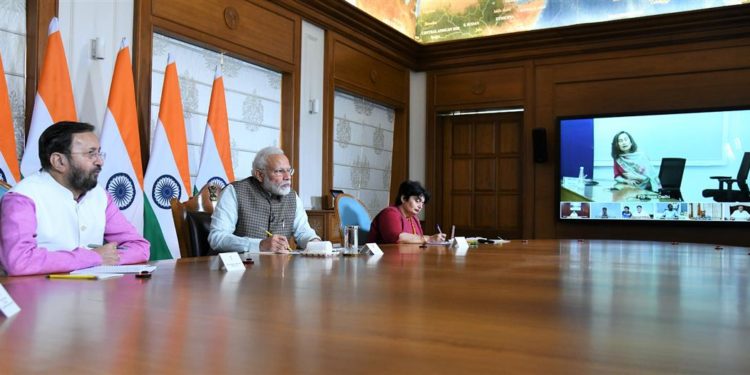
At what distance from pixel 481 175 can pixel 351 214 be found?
3733mm

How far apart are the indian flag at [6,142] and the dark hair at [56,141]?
3.22ft

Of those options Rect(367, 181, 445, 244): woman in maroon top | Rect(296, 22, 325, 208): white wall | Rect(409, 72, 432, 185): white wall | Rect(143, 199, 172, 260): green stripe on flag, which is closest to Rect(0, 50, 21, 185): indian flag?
Rect(143, 199, 172, 260): green stripe on flag

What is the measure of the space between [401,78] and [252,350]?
6900 mm

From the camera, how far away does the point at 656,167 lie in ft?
20.9

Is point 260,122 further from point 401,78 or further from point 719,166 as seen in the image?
point 719,166

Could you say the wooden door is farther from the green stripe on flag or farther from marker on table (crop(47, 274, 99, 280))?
marker on table (crop(47, 274, 99, 280))

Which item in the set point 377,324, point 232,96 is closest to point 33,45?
point 232,96

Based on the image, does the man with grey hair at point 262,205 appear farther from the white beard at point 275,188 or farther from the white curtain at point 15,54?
the white curtain at point 15,54

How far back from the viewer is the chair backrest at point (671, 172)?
6266 millimetres

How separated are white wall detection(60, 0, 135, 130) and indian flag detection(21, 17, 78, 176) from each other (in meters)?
0.23

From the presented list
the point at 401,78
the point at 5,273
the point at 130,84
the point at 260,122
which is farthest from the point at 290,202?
the point at 401,78

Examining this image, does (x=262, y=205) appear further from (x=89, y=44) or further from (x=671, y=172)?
(x=671, y=172)

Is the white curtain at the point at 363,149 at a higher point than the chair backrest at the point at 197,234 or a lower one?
higher

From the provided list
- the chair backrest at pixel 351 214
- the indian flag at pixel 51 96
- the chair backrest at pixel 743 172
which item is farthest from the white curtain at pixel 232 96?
the chair backrest at pixel 743 172
